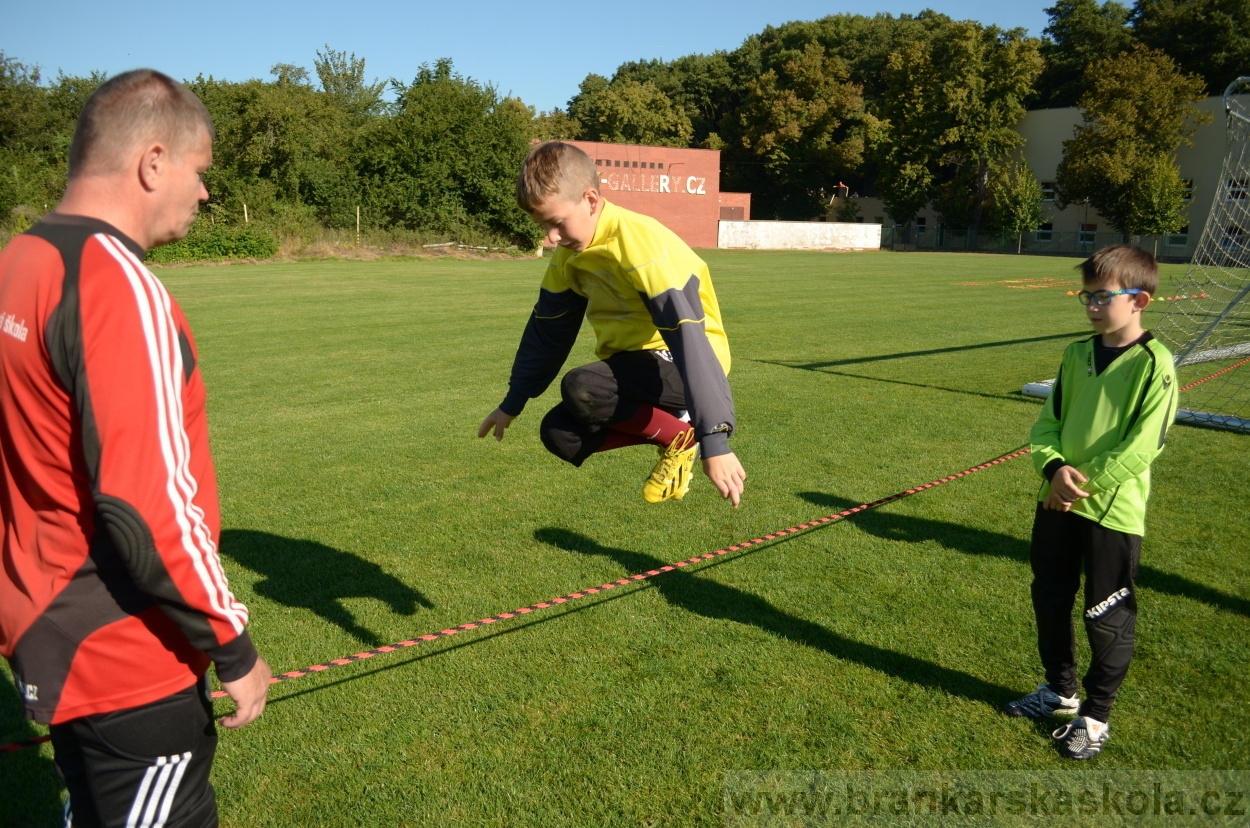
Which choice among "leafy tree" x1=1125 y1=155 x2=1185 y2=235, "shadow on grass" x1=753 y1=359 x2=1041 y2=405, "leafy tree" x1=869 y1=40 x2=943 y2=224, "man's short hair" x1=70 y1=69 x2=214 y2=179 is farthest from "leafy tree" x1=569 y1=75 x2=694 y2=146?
"man's short hair" x1=70 y1=69 x2=214 y2=179

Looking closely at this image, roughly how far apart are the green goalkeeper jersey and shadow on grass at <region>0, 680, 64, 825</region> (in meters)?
4.39

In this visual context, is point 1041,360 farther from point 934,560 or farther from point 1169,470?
point 934,560

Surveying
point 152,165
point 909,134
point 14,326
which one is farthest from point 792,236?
point 14,326

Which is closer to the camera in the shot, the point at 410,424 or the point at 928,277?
the point at 410,424

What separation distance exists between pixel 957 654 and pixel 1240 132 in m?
9.34

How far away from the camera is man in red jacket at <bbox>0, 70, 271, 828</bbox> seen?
6.41 ft

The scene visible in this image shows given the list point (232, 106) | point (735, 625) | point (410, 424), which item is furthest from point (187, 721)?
point (232, 106)

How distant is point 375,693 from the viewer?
452cm

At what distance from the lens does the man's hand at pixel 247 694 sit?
220cm

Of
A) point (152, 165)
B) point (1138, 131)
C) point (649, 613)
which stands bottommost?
point (649, 613)

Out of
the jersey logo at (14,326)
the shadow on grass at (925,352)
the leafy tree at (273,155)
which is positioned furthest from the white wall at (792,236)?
the jersey logo at (14,326)

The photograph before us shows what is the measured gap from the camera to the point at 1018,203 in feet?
223

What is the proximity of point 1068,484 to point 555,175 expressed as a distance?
2.53m

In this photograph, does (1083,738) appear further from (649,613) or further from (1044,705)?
(649,613)
